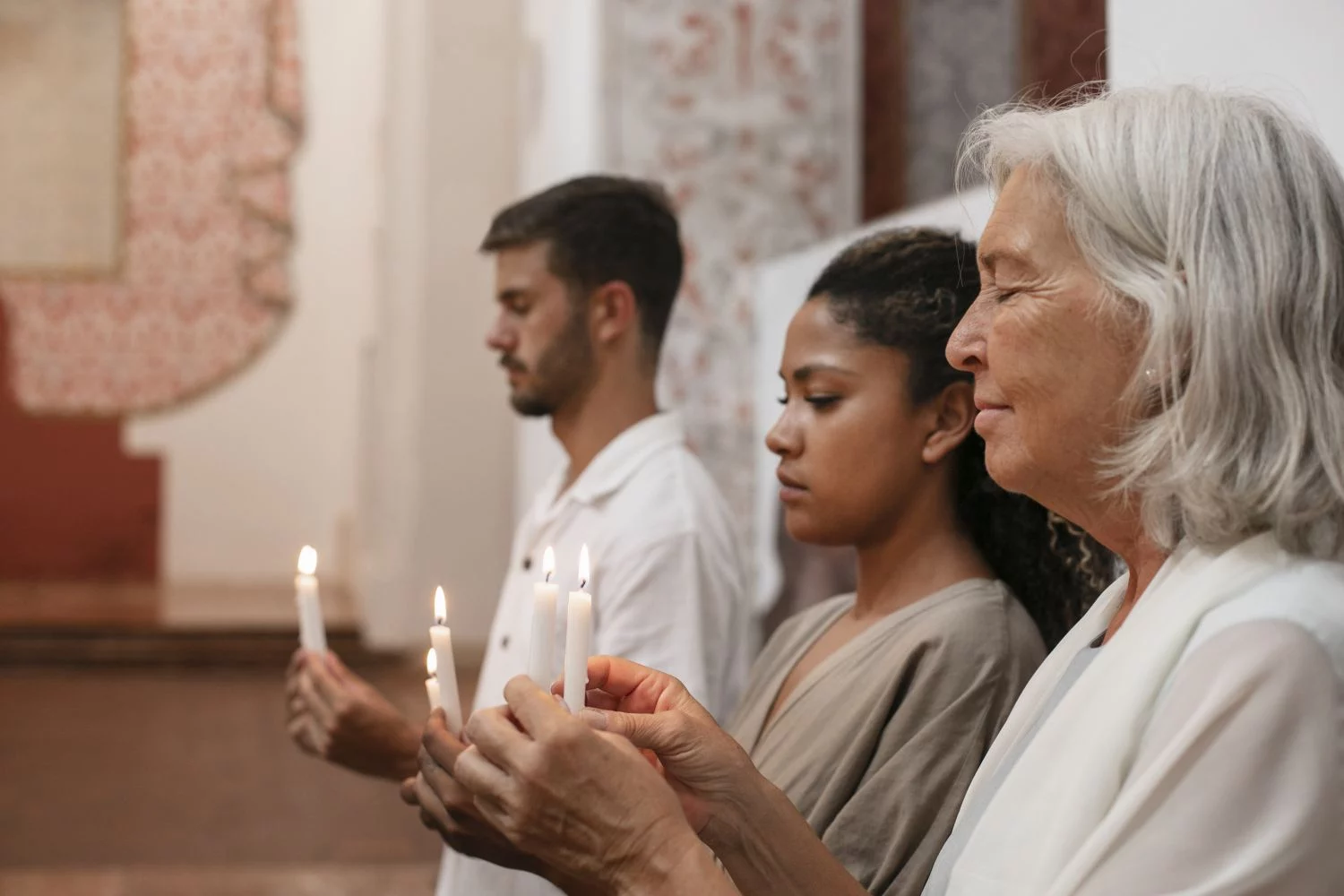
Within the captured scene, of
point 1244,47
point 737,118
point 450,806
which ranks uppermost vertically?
point 737,118

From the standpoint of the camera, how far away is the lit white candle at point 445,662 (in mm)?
1619

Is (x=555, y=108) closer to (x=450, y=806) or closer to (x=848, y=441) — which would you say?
(x=848, y=441)

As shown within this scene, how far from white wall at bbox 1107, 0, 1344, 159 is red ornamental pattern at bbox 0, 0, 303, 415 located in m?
11.1

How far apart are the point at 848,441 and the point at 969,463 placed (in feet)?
0.56

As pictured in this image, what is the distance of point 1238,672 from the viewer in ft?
3.67

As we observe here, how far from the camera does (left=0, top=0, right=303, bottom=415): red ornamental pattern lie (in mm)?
12555

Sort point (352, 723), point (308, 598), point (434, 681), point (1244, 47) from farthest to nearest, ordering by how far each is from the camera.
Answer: point (352, 723) < point (308, 598) < point (1244, 47) < point (434, 681)

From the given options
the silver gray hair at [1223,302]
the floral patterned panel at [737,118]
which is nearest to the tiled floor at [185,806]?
the floral patterned panel at [737,118]

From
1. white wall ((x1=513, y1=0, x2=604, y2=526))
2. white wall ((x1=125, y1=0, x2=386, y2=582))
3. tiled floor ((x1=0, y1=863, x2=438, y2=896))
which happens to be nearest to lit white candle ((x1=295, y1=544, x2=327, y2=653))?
white wall ((x1=513, y1=0, x2=604, y2=526))

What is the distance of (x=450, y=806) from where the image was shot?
1.84 meters

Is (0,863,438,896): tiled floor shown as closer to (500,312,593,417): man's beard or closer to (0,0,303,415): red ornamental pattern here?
(500,312,593,417): man's beard

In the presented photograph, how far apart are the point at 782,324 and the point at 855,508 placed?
1.90 meters

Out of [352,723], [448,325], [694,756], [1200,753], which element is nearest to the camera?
[1200,753]

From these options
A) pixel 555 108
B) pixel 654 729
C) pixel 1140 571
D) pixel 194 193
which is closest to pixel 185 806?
pixel 555 108
